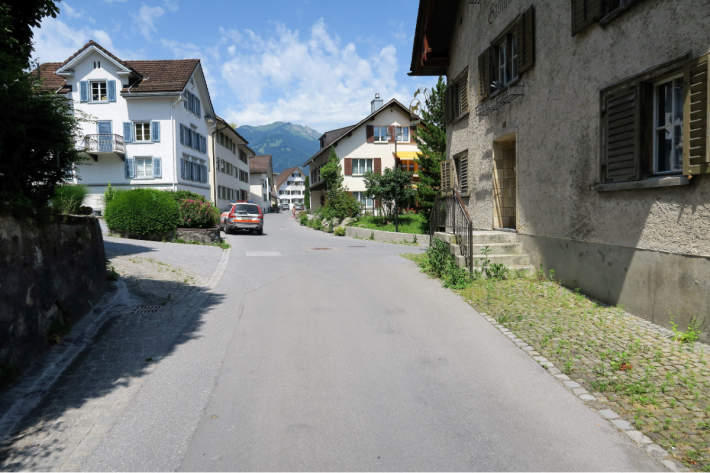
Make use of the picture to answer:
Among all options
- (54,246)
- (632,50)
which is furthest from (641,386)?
(54,246)

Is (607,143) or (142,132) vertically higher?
(142,132)

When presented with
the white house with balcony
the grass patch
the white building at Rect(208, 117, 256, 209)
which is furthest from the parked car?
the white building at Rect(208, 117, 256, 209)

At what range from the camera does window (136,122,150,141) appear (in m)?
33.9

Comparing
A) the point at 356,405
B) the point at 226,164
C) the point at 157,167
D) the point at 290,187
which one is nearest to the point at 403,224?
the point at 157,167

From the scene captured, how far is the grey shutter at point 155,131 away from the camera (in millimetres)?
33406

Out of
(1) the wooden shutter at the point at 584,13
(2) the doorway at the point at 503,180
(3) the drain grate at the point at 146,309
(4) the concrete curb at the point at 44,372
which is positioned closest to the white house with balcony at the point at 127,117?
(2) the doorway at the point at 503,180

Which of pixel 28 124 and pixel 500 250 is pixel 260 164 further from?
pixel 28 124

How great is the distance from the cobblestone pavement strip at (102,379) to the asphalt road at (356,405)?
0.19 metres

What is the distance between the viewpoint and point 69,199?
8.42m

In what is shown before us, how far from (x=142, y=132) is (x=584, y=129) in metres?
32.0

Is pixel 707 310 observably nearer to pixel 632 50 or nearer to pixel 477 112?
pixel 632 50

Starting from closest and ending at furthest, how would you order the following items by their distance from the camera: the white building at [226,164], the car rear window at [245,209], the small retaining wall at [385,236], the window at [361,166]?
the small retaining wall at [385,236] → the car rear window at [245,209] → the window at [361,166] → the white building at [226,164]

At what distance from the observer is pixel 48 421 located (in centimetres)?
395

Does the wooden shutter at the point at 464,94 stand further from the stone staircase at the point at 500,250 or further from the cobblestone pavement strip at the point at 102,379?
the cobblestone pavement strip at the point at 102,379
